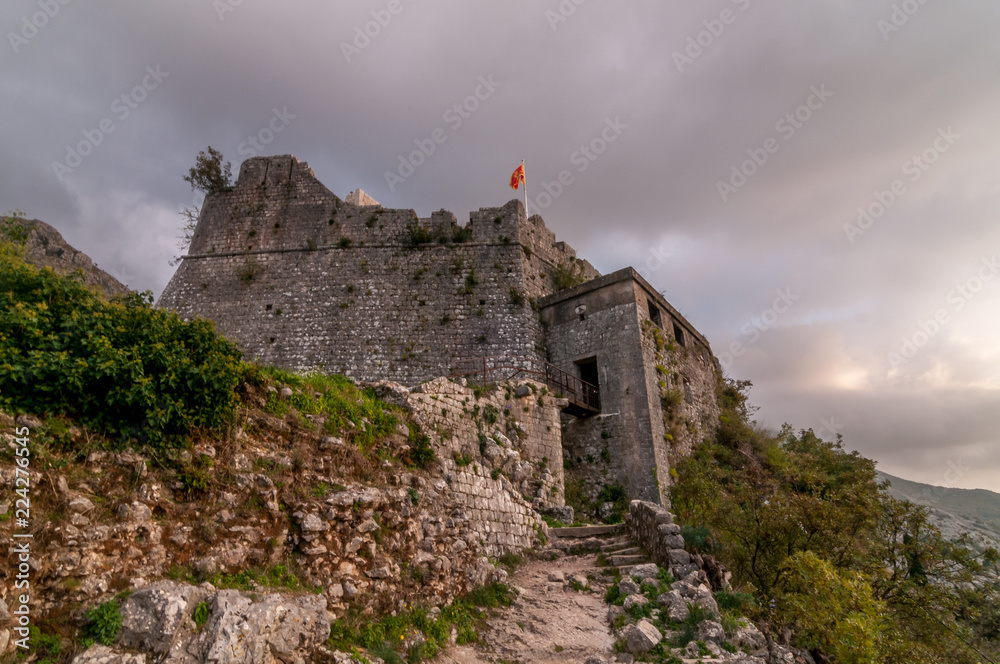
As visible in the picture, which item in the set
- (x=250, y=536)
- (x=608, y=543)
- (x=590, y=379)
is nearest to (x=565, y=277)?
(x=590, y=379)

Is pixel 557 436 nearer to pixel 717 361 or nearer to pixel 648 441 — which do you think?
pixel 648 441

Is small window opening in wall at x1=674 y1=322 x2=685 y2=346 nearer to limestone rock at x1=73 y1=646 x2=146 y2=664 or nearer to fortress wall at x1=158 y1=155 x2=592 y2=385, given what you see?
fortress wall at x1=158 y1=155 x2=592 y2=385

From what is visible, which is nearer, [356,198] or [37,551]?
[37,551]

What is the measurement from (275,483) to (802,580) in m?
8.48

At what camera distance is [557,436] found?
15016 mm

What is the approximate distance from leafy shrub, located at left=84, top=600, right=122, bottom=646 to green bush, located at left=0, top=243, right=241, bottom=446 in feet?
5.27

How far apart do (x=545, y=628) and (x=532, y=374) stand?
10.3 metres

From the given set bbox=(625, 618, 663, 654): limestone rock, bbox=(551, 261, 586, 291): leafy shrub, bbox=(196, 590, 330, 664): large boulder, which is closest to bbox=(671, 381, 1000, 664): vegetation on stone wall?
bbox=(625, 618, 663, 654): limestone rock

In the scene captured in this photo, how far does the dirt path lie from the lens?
7754 millimetres

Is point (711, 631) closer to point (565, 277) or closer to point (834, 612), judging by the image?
point (834, 612)

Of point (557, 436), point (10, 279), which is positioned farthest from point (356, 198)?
point (10, 279)

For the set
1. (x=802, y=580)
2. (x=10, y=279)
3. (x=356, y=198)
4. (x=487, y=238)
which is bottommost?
(x=802, y=580)

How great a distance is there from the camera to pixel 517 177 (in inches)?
894

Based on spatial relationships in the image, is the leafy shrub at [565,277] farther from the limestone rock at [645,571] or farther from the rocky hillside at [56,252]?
the rocky hillside at [56,252]
